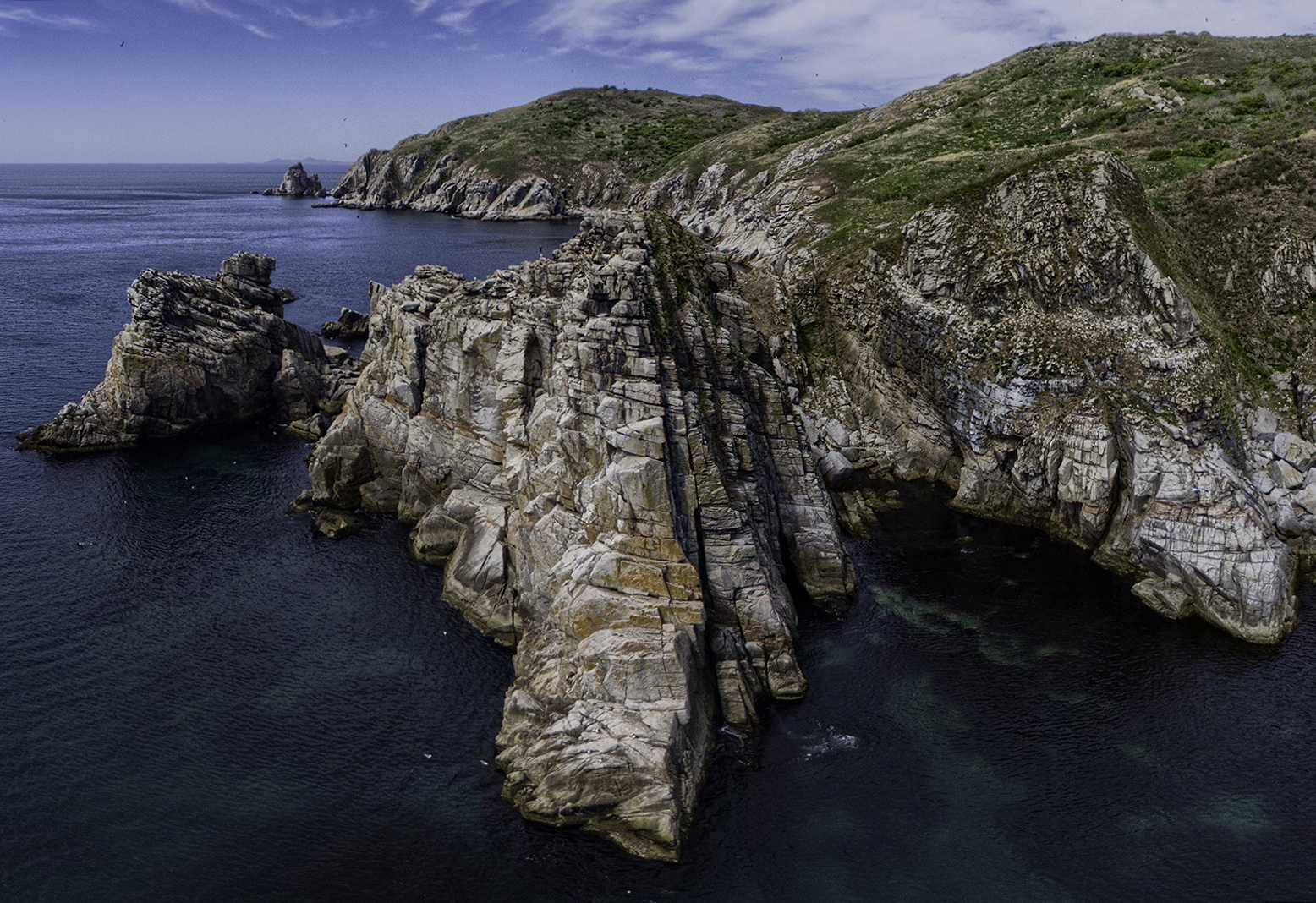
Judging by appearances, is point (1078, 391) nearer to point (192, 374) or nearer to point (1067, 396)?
point (1067, 396)

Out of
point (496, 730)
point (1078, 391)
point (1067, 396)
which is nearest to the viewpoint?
point (496, 730)

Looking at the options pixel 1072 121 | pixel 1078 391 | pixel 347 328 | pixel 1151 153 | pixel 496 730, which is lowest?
pixel 496 730

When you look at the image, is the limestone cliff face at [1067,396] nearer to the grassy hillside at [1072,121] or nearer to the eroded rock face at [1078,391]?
the eroded rock face at [1078,391]

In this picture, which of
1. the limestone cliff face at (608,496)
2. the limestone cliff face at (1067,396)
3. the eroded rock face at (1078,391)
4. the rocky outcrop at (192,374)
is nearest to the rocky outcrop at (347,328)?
the rocky outcrop at (192,374)

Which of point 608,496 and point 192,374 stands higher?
point 608,496

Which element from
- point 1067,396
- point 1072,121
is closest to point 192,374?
point 1067,396

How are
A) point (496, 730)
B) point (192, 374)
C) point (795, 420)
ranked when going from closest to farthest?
point (496, 730) → point (795, 420) → point (192, 374)

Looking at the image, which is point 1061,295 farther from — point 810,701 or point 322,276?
point 322,276
